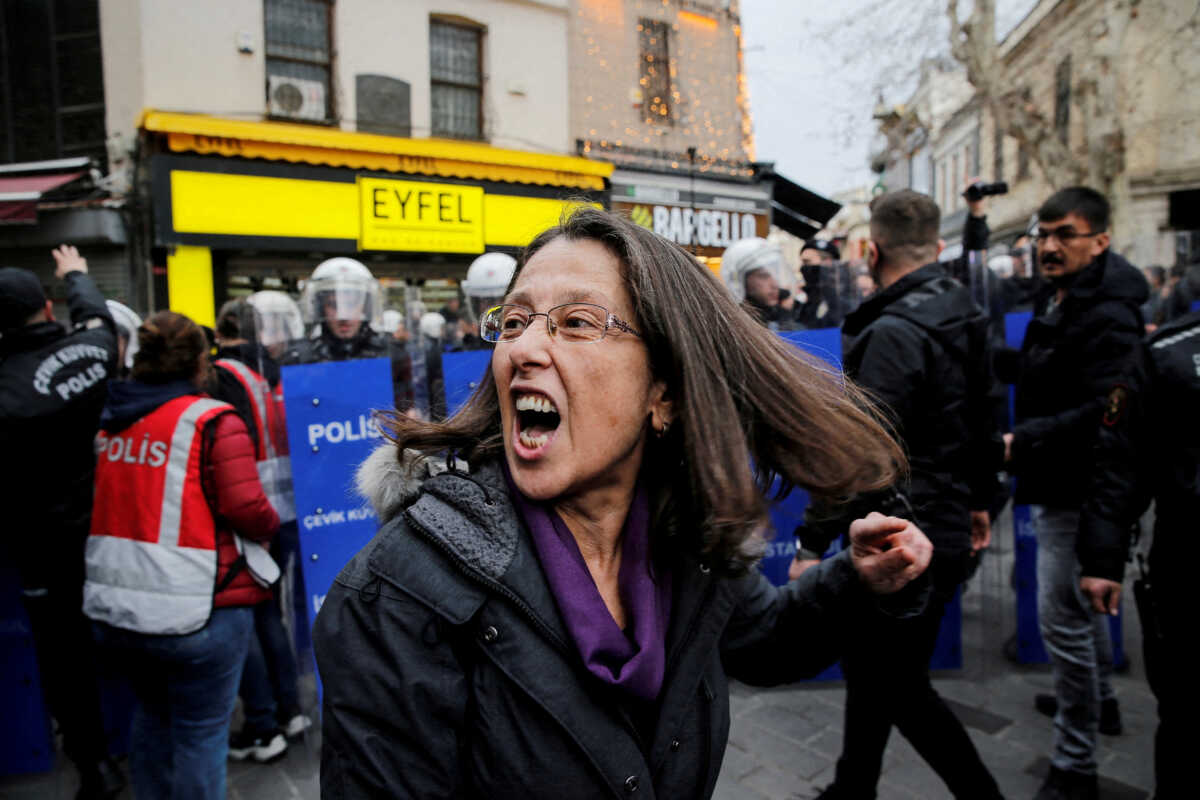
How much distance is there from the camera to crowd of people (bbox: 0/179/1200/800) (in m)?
1.23

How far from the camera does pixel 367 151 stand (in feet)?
38.6

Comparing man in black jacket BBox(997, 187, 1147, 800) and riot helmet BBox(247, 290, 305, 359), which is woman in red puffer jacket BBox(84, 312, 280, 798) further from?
man in black jacket BBox(997, 187, 1147, 800)

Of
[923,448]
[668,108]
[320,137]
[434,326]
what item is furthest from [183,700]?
[668,108]

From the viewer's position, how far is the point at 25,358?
3.21m

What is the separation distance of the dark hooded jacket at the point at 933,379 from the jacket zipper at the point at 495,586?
1.73 metres

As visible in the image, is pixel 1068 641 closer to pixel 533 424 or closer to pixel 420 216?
pixel 533 424

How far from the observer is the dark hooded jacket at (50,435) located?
3.17 m

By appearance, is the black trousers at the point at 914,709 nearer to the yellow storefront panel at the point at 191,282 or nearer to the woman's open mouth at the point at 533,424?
the woman's open mouth at the point at 533,424

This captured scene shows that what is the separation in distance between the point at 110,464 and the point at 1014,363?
428cm

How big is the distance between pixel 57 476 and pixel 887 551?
11.0ft

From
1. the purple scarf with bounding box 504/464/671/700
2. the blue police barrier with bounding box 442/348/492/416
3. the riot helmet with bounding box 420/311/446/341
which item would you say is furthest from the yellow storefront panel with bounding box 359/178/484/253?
the purple scarf with bounding box 504/464/671/700

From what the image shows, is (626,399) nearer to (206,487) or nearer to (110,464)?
(206,487)

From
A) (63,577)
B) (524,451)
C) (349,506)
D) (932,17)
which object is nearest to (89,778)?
(63,577)

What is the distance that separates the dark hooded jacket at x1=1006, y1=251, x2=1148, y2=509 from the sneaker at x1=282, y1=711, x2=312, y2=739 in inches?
142
